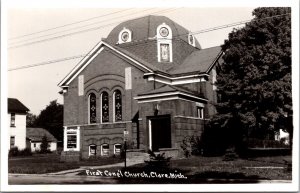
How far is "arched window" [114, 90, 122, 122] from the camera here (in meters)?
29.1

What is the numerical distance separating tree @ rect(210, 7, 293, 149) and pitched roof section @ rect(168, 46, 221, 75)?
4.84 metres

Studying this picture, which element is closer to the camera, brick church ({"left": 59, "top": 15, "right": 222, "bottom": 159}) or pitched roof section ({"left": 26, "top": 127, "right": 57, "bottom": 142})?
brick church ({"left": 59, "top": 15, "right": 222, "bottom": 159})

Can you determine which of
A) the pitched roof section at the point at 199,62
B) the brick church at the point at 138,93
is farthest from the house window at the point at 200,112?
the pitched roof section at the point at 199,62

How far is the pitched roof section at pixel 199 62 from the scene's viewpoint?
30.5 meters

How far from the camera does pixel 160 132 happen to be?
86.2 ft

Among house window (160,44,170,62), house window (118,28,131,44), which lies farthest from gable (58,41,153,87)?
house window (160,44,170,62)

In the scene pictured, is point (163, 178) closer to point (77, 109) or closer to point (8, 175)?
point (8, 175)

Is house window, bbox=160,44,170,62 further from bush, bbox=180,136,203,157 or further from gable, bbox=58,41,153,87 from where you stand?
bush, bbox=180,136,203,157

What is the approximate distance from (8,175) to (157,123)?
11763 millimetres

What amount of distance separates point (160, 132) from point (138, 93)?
3325 mm

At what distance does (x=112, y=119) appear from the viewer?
95.6 feet

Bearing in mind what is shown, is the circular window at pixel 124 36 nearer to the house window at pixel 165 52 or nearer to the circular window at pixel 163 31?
the circular window at pixel 163 31
